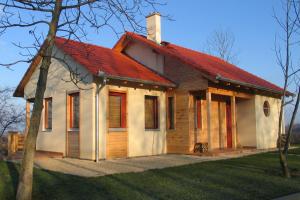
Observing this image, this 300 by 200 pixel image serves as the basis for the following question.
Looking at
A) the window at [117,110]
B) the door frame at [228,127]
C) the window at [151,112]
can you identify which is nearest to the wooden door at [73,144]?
the window at [117,110]

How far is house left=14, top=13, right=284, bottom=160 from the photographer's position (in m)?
13.6

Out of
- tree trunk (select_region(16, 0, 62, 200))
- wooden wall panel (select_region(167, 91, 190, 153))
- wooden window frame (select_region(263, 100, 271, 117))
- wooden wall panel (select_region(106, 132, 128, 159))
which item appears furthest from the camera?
wooden window frame (select_region(263, 100, 271, 117))

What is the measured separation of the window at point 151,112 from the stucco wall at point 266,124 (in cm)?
552

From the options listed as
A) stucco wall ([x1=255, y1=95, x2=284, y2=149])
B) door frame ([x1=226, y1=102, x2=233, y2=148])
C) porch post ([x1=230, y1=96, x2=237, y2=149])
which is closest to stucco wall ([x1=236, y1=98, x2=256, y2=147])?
stucco wall ([x1=255, y1=95, x2=284, y2=149])

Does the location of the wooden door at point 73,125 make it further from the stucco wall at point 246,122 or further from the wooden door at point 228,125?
the stucco wall at point 246,122

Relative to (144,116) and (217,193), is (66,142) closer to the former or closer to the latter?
(144,116)

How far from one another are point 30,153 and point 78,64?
320 inches

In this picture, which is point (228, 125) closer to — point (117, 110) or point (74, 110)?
point (117, 110)

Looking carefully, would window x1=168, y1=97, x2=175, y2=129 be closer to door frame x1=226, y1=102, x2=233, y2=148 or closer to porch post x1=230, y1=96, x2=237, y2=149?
porch post x1=230, y1=96, x2=237, y2=149

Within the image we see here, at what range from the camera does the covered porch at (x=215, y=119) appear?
15.6 metres

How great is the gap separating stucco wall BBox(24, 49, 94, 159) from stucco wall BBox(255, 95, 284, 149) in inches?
351

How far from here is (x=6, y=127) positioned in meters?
18.1

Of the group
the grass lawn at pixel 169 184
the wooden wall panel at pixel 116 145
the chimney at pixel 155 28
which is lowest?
the grass lawn at pixel 169 184

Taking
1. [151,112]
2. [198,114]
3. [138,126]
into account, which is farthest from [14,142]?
[198,114]
